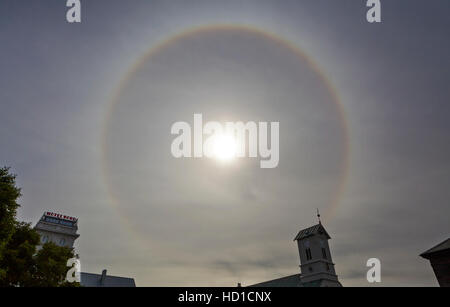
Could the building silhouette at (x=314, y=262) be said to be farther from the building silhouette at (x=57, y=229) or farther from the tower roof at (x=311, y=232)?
the building silhouette at (x=57, y=229)

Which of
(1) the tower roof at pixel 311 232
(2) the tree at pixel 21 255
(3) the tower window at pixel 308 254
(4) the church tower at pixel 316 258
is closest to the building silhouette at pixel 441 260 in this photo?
(4) the church tower at pixel 316 258

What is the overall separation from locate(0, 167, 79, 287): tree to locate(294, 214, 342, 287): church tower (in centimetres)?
5860

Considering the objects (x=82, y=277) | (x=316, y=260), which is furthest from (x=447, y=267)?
(x=82, y=277)

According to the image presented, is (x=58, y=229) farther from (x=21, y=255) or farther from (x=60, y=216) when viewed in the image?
(x=21, y=255)

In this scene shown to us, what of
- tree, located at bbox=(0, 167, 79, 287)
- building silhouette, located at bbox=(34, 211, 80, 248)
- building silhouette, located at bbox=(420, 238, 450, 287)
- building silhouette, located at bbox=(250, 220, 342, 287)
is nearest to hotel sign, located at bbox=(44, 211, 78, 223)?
building silhouette, located at bbox=(34, 211, 80, 248)

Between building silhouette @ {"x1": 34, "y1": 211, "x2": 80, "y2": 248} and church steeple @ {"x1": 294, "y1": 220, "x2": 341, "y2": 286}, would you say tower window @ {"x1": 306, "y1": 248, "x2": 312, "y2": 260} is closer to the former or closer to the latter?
church steeple @ {"x1": 294, "y1": 220, "x2": 341, "y2": 286}

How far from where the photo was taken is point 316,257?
67.7 metres
